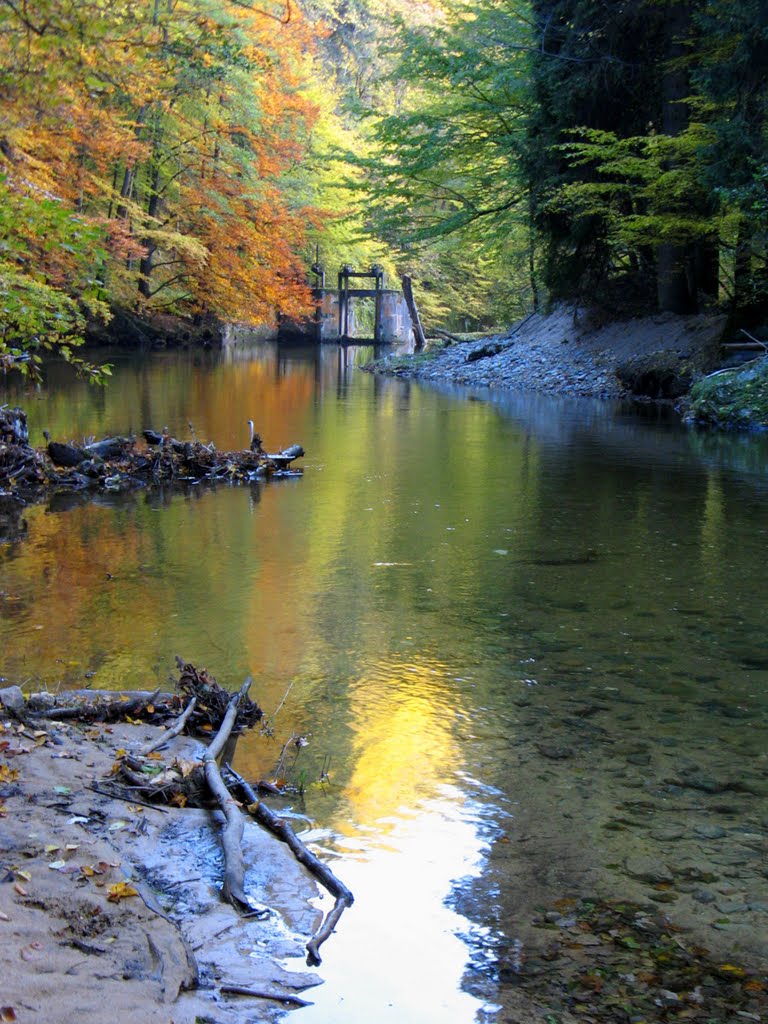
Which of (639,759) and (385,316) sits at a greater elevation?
(385,316)

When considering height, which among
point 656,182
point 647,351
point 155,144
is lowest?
point 647,351

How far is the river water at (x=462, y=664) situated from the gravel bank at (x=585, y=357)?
796 centimetres

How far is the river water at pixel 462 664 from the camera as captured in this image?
362 centimetres

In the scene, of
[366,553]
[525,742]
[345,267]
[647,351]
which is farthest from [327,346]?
[525,742]

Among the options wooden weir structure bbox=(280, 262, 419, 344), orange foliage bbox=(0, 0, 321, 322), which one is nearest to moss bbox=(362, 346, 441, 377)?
orange foliage bbox=(0, 0, 321, 322)

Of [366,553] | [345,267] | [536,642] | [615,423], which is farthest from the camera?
[345,267]

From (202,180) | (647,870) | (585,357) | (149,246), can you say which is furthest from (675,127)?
(647,870)

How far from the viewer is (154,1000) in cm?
268

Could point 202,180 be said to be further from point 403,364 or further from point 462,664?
point 462,664

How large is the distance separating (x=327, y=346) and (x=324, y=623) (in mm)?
44099

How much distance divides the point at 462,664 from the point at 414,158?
24.8 meters

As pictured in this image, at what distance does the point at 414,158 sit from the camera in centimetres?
2852

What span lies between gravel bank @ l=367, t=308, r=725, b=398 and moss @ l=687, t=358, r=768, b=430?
1769 millimetres

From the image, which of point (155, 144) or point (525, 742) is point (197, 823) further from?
point (155, 144)
